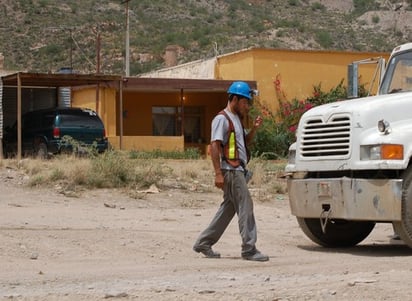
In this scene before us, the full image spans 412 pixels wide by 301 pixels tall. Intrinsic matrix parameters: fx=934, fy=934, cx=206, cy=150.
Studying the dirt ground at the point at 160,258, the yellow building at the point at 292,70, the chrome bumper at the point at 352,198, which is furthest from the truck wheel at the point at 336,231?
the yellow building at the point at 292,70

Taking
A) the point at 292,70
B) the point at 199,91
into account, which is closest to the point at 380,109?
the point at 292,70

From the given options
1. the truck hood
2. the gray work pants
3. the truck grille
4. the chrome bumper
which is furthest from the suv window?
the gray work pants

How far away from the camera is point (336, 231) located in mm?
13203

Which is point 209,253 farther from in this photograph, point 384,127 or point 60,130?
point 60,130

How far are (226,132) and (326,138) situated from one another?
1608 mm

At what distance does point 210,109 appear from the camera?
39.7 metres

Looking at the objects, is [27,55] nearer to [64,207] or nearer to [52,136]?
[52,136]

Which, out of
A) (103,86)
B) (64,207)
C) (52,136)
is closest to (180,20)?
(103,86)

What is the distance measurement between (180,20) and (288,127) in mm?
37194

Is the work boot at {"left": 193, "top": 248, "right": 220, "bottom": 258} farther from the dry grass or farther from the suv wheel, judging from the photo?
the suv wheel

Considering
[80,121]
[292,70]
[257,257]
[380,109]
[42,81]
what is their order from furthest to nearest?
[292,70] → [42,81] → [80,121] → [380,109] → [257,257]

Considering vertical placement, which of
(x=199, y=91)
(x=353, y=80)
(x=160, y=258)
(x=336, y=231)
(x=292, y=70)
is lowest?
(x=160, y=258)

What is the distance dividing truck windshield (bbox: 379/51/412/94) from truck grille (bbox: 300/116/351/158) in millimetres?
1521

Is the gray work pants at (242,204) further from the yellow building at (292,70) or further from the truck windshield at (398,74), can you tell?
the yellow building at (292,70)
